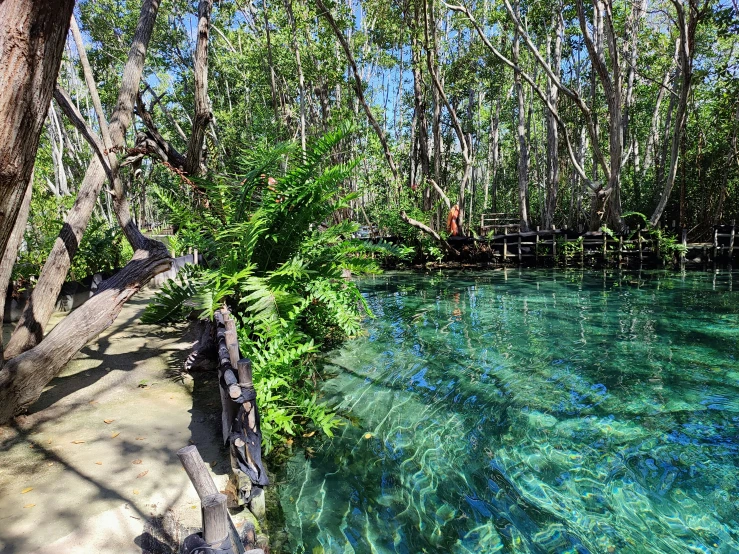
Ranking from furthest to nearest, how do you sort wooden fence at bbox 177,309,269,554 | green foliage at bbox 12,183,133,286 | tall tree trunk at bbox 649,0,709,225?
tall tree trunk at bbox 649,0,709,225 → green foliage at bbox 12,183,133,286 → wooden fence at bbox 177,309,269,554

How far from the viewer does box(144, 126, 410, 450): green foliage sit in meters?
3.72

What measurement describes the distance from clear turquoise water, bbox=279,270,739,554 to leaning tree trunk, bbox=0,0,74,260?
6.98 ft

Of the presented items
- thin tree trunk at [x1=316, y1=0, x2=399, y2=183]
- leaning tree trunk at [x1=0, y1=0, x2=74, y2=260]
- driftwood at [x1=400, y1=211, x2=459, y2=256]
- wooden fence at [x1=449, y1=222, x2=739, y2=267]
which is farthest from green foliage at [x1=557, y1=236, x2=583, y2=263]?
leaning tree trunk at [x1=0, y1=0, x2=74, y2=260]

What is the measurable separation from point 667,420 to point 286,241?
3.70 m

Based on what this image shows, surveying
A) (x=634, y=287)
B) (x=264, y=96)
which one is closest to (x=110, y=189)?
(x=634, y=287)

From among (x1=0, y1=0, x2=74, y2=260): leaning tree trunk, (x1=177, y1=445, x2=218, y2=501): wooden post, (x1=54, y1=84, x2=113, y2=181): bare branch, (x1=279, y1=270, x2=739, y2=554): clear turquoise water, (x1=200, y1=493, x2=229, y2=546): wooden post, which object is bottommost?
(x1=279, y1=270, x2=739, y2=554): clear turquoise water

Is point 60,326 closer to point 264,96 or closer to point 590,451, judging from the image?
point 590,451

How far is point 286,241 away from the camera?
181 inches

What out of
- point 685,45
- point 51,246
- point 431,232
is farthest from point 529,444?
point 431,232

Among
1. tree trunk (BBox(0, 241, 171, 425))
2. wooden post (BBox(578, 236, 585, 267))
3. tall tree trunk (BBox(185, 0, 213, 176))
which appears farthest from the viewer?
wooden post (BBox(578, 236, 585, 267))

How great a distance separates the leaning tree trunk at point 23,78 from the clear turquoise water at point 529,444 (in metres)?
2.13

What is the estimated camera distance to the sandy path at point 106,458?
7.19 feet

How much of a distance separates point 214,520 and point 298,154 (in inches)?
143

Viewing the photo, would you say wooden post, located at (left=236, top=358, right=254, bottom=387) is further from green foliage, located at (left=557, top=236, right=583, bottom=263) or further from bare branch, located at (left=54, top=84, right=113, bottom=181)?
green foliage, located at (left=557, top=236, right=583, bottom=263)
